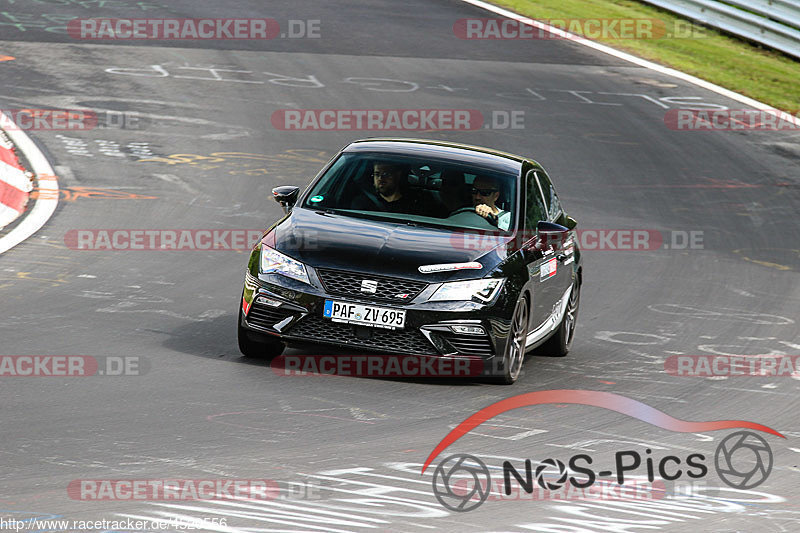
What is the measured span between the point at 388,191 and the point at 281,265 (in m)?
1.40

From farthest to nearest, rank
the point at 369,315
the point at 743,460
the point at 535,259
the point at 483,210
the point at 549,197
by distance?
the point at 549,197 → the point at 483,210 → the point at 535,259 → the point at 369,315 → the point at 743,460

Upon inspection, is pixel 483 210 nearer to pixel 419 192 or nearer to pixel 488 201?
pixel 488 201

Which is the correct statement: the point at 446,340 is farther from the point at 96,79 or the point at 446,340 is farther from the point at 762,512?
the point at 96,79

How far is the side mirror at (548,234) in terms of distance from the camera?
1031 centimetres

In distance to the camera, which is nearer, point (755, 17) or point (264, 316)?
point (264, 316)

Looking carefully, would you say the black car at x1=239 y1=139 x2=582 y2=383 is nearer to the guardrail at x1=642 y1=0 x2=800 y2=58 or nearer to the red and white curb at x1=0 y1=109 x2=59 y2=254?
the red and white curb at x1=0 y1=109 x2=59 y2=254

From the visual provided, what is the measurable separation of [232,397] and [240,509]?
2410mm

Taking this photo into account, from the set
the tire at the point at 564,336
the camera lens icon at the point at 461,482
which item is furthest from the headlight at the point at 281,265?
the tire at the point at 564,336

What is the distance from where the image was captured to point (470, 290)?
365 inches

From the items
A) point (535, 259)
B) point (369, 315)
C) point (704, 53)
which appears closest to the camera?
A: point (369, 315)

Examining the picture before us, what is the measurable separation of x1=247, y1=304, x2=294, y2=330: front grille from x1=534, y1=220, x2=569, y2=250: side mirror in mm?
2163

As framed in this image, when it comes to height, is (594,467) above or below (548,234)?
below

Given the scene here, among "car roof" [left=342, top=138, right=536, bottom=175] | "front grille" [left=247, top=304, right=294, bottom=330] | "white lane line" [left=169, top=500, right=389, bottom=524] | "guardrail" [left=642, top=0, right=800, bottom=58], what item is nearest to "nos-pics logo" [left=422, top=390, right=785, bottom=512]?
"white lane line" [left=169, top=500, right=389, bottom=524]

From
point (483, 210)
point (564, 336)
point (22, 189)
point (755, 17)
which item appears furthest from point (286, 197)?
point (755, 17)
